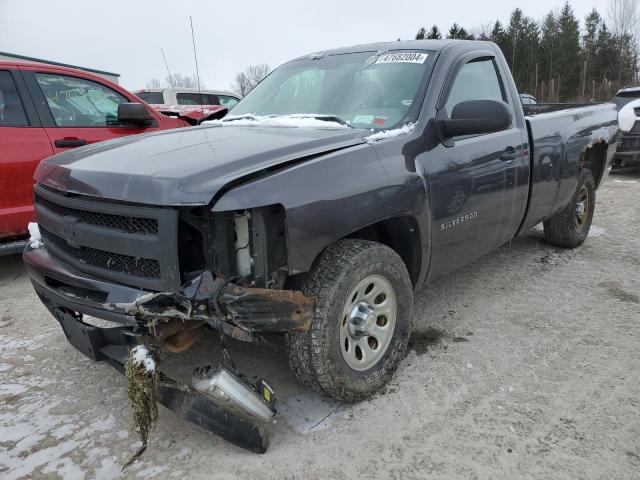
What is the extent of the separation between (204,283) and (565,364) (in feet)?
7.28

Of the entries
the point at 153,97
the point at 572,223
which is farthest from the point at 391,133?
the point at 153,97

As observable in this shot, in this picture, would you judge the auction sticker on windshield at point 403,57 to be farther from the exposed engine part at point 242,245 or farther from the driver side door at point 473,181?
the exposed engine part at point 242,245

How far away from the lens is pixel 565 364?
311 centimetres

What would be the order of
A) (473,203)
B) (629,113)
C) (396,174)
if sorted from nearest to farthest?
(396,174), (473,203), (629,113)

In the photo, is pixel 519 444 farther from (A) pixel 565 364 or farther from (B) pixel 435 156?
(B) pixel 435 156

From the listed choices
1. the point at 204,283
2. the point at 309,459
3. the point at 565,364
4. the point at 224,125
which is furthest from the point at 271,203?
the point at 565,364

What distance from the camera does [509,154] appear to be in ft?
12.0

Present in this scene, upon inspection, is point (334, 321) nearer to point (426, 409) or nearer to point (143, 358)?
point (426, 409)

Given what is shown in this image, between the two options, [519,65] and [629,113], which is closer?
[629,113]

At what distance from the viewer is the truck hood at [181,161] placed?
7.01ft

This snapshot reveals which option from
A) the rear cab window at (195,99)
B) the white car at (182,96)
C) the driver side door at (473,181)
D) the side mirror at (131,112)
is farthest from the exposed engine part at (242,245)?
the rear cab window at (195,99)

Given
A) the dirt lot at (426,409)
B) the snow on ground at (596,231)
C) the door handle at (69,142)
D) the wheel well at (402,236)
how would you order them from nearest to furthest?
the dirt lot at (426,409)
the wheel well at (402,236)
the door handle at (69,142)
the snow on ground at (596,231)

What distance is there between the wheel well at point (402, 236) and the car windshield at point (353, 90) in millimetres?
561

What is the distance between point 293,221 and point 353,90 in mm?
1464
